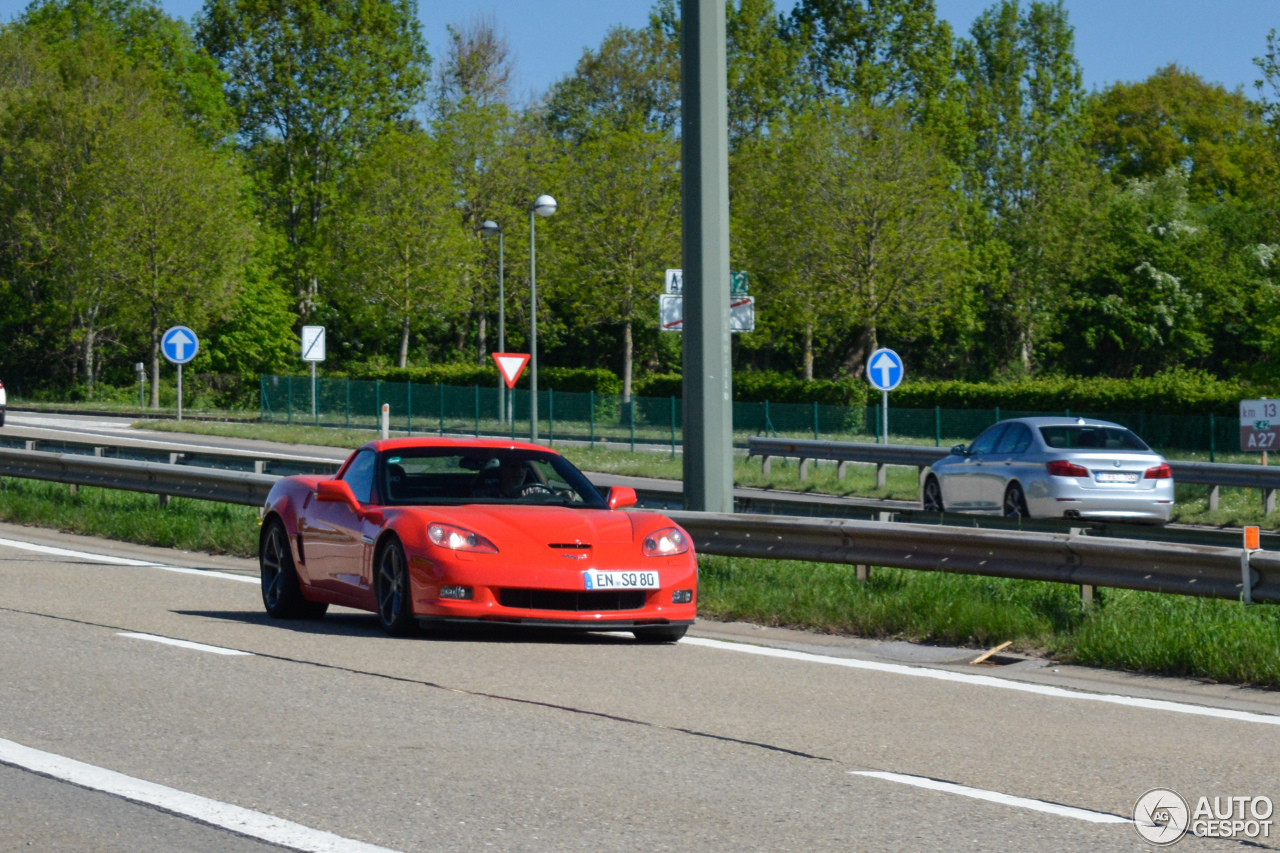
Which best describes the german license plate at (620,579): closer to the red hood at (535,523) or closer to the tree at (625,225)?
the red hood at (535,523)

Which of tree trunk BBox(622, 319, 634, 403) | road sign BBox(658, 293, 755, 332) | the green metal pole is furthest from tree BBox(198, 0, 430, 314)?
the green metal pole

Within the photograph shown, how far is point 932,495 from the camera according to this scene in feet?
78.5

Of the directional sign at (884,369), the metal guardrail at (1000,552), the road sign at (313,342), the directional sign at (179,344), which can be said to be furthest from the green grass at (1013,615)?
the directional sign at (179,344)

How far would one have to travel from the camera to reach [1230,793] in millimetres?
6312

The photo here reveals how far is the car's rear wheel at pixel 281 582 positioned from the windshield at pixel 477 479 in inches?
42.0

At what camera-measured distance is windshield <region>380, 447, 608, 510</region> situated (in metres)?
11.3

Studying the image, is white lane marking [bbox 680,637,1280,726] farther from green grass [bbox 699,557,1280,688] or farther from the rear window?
the rear window

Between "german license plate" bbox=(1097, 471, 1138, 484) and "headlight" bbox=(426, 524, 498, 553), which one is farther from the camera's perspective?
"german license plate" bbox=(1097, 471, 1138, 484)

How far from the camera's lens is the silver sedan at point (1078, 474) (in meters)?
20.5

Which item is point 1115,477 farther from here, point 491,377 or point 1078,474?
point 491,377

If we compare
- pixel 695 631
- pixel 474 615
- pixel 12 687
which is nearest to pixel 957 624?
pixel 695 631

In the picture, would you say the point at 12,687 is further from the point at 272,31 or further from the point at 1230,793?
the point at 272,31

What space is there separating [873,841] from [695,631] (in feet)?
21.0

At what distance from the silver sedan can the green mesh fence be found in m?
17.4
